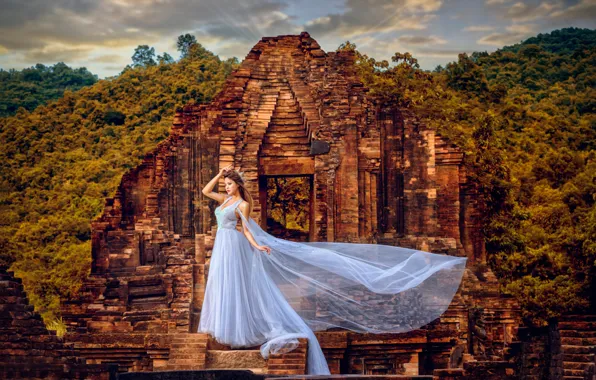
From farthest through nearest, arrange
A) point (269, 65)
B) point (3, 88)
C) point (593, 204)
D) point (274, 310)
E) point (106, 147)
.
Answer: point (3, 88), point (106, 147), point (593, 204), point (269, 65), point (274, 310)

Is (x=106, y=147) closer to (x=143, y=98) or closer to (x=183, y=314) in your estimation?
(x=143, y=98)

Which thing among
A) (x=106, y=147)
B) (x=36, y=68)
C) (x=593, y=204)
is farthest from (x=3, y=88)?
(x=593, y=204)

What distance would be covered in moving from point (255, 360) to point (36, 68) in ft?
158

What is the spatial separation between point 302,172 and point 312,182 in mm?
926

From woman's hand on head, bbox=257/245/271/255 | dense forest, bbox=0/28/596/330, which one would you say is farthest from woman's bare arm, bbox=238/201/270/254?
dense forest, bbox=0/28/596/330

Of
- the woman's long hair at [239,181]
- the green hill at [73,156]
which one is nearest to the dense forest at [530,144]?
the green hill at [73,156]

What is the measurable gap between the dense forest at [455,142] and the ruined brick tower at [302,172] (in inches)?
88.2

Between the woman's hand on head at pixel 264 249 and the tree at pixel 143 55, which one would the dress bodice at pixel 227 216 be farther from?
the tree at pixel 143 55

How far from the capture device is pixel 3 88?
58.2 meters

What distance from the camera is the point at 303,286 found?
779 inches

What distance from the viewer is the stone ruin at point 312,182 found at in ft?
80.8

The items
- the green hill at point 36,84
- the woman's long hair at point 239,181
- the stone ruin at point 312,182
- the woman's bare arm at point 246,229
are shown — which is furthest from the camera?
the green hill at point 36,84

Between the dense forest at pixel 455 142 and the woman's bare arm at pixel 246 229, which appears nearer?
the woman's bare arm at pixel 246 229

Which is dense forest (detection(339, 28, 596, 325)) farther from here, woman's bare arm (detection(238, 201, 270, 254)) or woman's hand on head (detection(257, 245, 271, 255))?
woman's hand on head (detection(257, 245, 271, 255))
